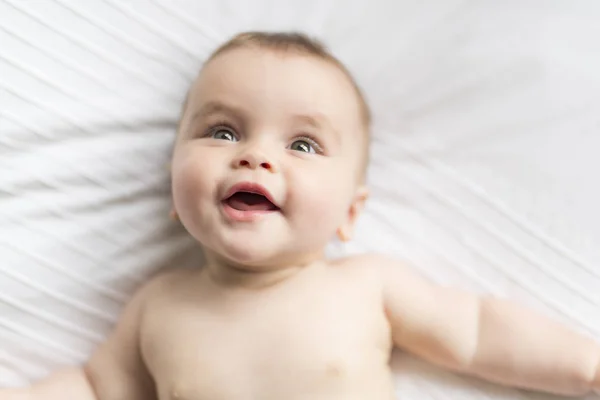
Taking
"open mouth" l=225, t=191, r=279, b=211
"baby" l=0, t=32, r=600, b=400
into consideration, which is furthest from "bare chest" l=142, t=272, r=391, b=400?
"open mouth" l=225, t=191, r=279, b=211

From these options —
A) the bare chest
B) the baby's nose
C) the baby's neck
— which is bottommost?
the bare chest

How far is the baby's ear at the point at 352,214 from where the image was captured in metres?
1.03

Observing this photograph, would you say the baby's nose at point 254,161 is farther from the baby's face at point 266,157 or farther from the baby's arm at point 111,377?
the baby's arm at point 111,377

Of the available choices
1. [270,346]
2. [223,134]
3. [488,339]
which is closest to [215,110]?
[223,134]

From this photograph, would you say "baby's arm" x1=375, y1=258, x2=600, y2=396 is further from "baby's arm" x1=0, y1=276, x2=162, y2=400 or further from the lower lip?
"baby's arm" x1=0, y1=276, x2=162, y2=400

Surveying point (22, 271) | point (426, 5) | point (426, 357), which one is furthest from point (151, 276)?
point (426, 5)

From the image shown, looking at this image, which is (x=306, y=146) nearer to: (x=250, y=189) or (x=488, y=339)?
(x=250, y=189)

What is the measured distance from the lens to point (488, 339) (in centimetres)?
99

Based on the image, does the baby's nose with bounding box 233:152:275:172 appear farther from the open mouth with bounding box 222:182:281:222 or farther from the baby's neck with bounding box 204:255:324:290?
the baby's neck with bounding box 204:255:324:290

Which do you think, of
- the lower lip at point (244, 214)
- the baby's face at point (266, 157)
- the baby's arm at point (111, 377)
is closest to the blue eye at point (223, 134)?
the baby's face at point (266, 157)

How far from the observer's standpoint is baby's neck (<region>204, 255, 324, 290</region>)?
99cm

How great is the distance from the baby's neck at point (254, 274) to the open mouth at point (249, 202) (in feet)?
0.33

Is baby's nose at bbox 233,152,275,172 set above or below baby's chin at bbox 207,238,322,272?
above

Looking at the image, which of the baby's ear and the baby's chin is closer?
the baby's chin
